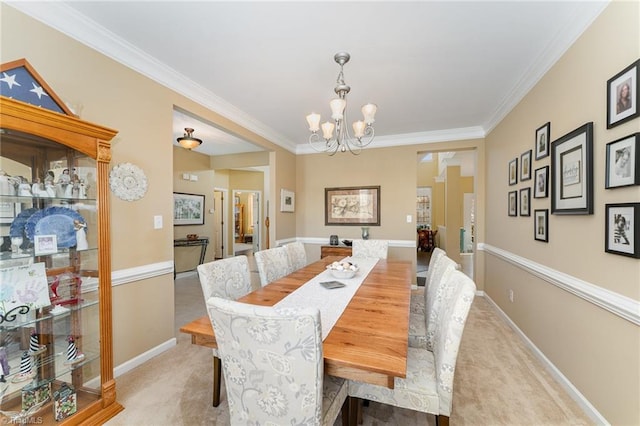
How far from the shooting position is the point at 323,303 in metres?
1.67

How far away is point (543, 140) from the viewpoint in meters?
2.30

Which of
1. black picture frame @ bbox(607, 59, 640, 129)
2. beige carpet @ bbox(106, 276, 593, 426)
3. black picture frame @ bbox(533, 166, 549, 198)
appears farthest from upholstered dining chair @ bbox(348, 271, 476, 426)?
black picture frame @ bbox(533, 166, 549, 198)

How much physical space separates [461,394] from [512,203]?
218 cm

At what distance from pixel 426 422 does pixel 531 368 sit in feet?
4.13

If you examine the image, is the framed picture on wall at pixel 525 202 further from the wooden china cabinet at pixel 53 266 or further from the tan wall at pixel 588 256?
the wooden china cabinet at pixel 53 266

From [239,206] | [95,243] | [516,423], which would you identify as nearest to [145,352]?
[95,243]

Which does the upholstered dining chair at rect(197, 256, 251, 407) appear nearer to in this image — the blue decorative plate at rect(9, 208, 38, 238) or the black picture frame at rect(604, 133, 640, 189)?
the blue decorative plate at rect(9, 208, 38, 238)

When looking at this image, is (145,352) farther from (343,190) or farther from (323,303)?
(343,190)

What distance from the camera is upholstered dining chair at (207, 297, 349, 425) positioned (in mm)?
937

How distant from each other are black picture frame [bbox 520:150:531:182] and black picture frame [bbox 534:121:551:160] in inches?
7.2

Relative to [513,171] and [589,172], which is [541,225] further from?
[513,171]

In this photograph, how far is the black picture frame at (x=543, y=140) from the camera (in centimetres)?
221

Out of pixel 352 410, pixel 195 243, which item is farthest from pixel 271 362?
pixel 195 243

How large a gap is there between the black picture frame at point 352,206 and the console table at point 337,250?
546 millimetres
